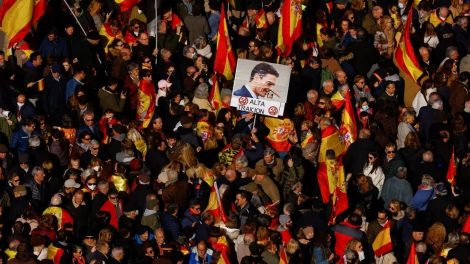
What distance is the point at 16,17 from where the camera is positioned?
33406 mm

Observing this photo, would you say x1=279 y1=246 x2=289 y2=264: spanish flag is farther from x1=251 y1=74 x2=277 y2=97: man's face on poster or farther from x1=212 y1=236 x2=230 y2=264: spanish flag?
x1=251 y1=74 x2=277 y2=97: man's face on poster

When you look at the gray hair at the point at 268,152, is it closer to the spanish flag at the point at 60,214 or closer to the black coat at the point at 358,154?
the black coat at the point at 358,154

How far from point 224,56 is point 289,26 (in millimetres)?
1252

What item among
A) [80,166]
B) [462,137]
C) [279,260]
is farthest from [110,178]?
[462,137]

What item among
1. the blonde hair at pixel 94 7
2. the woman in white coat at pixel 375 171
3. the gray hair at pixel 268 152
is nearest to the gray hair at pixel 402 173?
the woman in white coat at pixel 375 171

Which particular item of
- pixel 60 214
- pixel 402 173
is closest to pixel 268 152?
pixel 402 173

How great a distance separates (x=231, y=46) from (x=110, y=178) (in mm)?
4940

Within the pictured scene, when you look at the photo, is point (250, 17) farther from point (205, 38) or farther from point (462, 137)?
point (462, 137)

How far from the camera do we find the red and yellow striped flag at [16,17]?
3338 cm

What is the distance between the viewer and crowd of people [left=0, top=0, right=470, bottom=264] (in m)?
28.5

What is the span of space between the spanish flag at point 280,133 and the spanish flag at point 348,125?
77cm

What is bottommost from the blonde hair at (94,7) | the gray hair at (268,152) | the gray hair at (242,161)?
the blonde hair at (94,7)

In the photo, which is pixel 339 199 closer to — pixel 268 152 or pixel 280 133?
pixel 268 152

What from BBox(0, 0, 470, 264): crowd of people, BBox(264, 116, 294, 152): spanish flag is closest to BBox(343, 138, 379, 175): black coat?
BBox(0, 0, 470, 264): crowd of people
